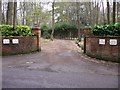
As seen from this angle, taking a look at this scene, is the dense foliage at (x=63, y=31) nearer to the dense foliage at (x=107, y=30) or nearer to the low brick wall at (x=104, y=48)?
the dense foliage at (x=107, y=30)

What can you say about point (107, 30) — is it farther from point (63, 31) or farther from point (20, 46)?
point (63, 31)

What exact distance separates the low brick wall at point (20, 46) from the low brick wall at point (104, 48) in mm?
4054

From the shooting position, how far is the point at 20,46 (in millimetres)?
15570

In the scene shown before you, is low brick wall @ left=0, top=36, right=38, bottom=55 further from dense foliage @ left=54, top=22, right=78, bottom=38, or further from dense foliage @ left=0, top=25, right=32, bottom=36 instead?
dense foliage @ left=54, top=22, right=78, bottom=38

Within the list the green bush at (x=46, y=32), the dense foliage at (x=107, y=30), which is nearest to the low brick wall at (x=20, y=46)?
the dense foliage at (x=107, y=30)

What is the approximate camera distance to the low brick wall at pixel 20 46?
15054 mm

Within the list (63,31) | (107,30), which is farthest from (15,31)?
(63,31)

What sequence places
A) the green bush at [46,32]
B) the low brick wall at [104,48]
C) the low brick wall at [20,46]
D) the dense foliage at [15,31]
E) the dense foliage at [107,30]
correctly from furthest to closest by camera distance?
the green bush at [46,32] < the dense foliage at [15,31] < the low brick wall at [20,46] < the dense foliage at [107,30] < the low brick wall at [104,48]

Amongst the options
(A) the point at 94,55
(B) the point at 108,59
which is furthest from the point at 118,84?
(A) the point at 94,55

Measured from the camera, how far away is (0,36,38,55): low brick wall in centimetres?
1505

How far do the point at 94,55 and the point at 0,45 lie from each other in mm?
5892

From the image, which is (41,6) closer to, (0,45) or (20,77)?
(0,45)

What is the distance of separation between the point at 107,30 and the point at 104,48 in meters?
1.23

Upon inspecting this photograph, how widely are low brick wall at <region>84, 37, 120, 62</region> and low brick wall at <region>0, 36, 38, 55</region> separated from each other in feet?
13.3
